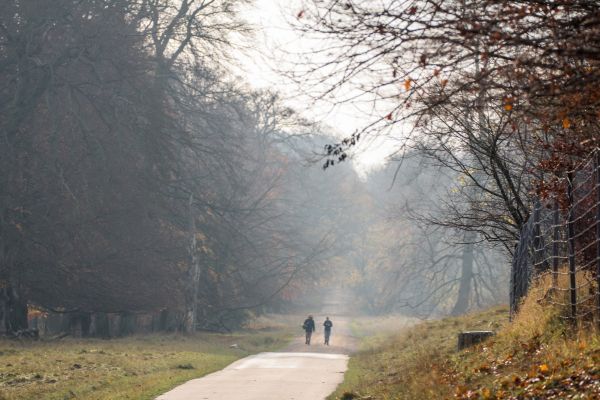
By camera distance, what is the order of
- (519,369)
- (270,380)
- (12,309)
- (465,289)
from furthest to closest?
(465,289)
(12,309)
(270,380)
(519,369)

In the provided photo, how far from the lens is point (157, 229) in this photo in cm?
3772

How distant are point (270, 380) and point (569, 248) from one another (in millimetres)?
8315

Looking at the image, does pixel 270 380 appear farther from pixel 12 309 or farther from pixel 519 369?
pixel 12 309

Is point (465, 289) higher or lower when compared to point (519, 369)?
higher

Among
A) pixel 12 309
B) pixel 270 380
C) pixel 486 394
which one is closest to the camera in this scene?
pixel 486 394

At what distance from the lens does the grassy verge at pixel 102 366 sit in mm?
17875

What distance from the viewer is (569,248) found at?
44.9 feet

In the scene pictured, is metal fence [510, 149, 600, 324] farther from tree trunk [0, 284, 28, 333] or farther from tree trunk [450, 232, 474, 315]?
tree trunk [450, 232, 474, 315]

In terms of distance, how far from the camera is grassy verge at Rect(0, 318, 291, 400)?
17.9 m

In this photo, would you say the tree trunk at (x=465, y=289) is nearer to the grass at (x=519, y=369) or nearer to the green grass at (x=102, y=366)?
the green grass at (x=102, y=366)

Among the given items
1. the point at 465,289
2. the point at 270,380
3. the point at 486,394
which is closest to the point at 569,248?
the point at 486,394

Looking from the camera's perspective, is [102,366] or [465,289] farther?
[465,289]

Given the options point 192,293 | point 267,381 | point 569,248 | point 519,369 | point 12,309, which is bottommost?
point 267,381

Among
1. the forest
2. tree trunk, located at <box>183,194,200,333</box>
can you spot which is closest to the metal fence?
the forest
